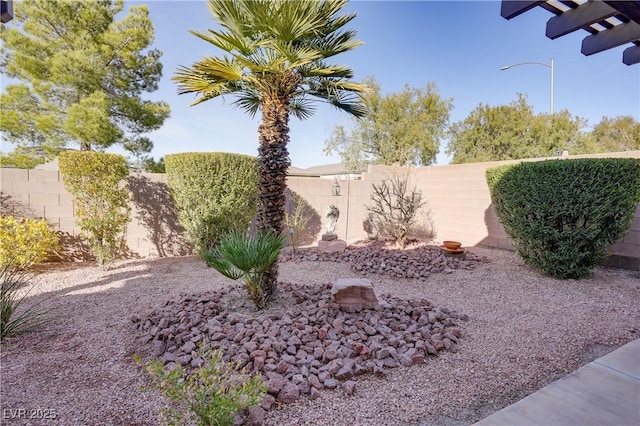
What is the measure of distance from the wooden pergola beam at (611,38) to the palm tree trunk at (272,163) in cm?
336

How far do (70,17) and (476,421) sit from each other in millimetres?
13666

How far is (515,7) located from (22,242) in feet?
22.7

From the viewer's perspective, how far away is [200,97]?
397cm

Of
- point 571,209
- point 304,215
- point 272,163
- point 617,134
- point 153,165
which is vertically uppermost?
point 617,134

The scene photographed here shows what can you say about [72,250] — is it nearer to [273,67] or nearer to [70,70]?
[273,67]

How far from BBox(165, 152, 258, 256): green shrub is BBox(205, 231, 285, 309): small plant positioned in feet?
8.99

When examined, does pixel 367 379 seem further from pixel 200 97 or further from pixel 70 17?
pixel 70 17

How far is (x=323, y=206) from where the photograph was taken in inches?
353

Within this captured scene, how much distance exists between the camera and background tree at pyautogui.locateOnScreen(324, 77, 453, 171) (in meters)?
19.8

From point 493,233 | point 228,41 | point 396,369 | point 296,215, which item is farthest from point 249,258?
point 493,233

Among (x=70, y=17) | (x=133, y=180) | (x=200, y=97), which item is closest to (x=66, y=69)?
(x=70, y=17)

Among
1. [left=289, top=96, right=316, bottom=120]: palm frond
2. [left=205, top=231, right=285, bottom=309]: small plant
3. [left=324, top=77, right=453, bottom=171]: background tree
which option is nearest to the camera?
[left=205, top=231, right=285, bottom=309]: small plant

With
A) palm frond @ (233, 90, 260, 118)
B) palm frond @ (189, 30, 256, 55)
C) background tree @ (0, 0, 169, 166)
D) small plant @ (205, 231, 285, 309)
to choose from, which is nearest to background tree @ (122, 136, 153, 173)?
background tree @ (0, 0, 169, 166)

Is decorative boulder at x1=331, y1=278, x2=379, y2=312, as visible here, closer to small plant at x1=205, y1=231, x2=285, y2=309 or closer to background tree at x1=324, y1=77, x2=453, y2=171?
small plant at x1=205, y1=231, x2=285, y2=309
